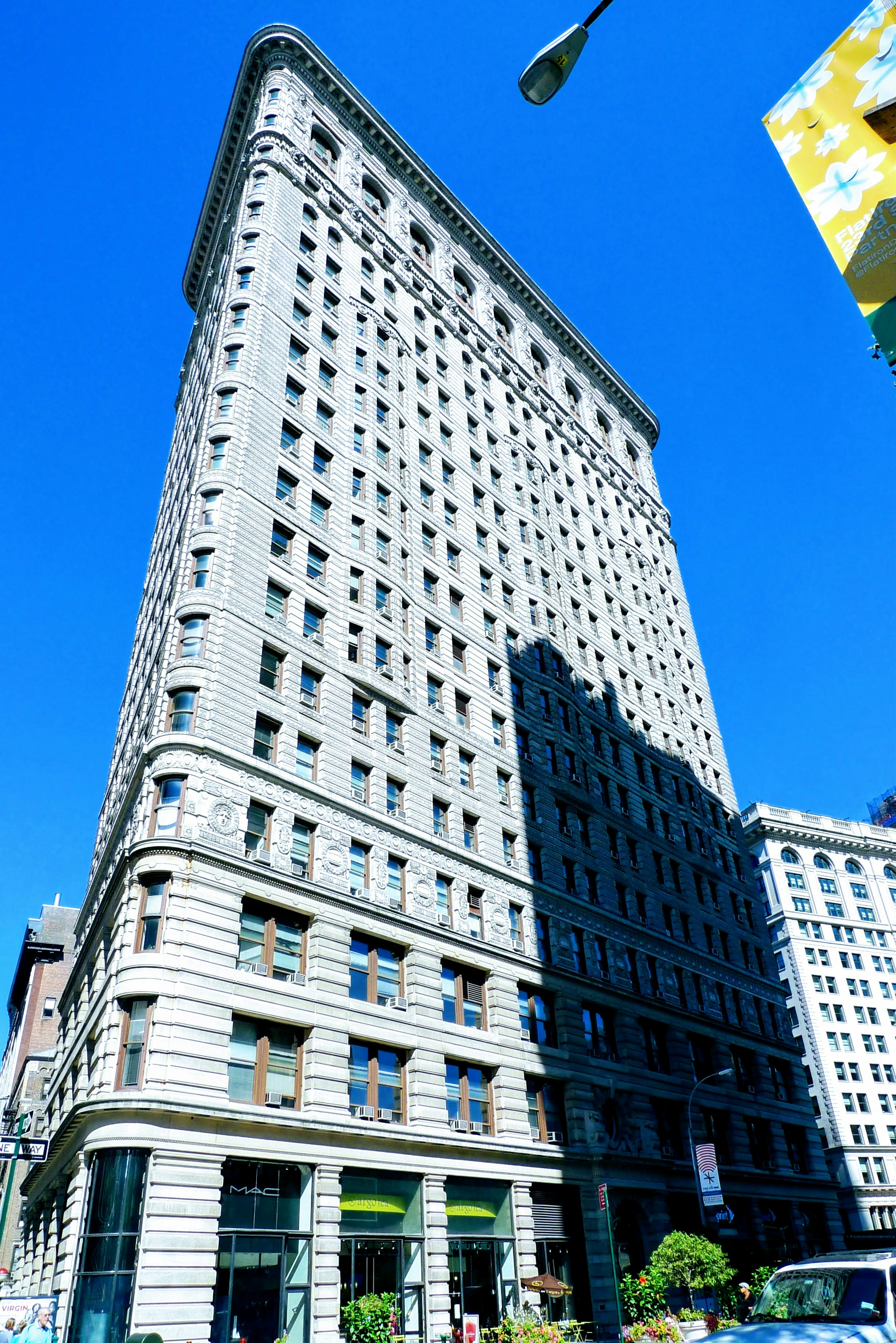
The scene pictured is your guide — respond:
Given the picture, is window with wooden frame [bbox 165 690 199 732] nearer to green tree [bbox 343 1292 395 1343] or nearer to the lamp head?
green tree [bbox 343 1292 395 1343]

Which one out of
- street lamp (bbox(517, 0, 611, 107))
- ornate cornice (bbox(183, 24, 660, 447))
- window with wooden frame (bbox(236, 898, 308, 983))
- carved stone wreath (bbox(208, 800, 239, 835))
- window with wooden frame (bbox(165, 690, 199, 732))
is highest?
ornate cornice (bbox(183, 24, 660, 447))

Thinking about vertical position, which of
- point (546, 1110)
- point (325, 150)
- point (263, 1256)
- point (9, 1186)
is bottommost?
point (263, 1256)

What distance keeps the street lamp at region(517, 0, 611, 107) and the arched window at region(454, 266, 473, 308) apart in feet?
195

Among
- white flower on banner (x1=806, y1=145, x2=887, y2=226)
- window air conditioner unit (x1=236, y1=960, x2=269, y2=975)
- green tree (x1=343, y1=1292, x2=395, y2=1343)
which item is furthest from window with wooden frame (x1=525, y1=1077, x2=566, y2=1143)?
white flower on banner (x1=806, y1=145, x2=887, y2=226)

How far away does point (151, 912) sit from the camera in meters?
28.8

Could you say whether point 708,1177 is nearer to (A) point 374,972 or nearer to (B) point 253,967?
(A) point 374,972

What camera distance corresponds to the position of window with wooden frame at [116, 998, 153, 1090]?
26.2 meters

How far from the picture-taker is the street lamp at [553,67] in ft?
37.5

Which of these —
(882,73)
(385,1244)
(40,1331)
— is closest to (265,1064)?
(385,1244)

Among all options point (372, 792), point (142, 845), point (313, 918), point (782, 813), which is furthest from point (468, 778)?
point (782, 813)

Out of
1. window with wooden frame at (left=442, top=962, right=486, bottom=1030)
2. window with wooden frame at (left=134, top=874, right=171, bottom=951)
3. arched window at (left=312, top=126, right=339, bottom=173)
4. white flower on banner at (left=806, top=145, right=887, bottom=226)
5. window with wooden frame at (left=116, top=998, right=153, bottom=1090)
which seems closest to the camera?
white flower on banner at (left=806, top=145, right=887, bottom=226)

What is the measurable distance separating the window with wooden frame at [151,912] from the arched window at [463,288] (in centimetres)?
5163

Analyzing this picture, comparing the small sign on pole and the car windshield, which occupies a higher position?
the small sign on pole

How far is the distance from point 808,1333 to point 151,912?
23215 mm
